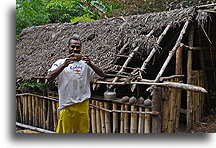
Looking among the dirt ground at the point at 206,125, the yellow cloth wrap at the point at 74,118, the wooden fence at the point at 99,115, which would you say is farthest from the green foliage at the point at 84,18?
the yellow cloth wrap at the point at 74,118

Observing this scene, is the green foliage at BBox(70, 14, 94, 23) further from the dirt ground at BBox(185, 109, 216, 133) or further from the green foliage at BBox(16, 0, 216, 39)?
the dirt ground at BBox(185, 109, 216, 133)

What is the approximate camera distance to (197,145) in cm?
250

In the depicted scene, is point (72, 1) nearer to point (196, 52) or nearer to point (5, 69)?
point (196, 52)

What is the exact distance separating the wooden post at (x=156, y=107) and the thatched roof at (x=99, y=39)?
36.2 inches

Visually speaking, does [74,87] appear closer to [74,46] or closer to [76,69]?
[76,69]

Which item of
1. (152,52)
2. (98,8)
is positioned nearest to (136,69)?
(152,52)

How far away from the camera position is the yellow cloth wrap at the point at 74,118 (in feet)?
8.23

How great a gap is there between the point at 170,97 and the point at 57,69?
1.77 meters

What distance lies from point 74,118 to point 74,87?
327 millimetres

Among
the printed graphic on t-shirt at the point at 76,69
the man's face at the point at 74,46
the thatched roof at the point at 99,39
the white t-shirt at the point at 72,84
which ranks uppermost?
the thatched roof at the point at 99,39

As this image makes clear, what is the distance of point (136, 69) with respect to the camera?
11.4 ft

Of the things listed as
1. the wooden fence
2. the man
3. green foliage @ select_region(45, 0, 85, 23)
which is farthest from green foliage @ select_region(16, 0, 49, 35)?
the man

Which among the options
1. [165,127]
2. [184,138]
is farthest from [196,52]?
[184,138]

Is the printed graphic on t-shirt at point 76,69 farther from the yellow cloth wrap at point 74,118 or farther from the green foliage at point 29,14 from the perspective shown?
the green foliage at point 29,14
